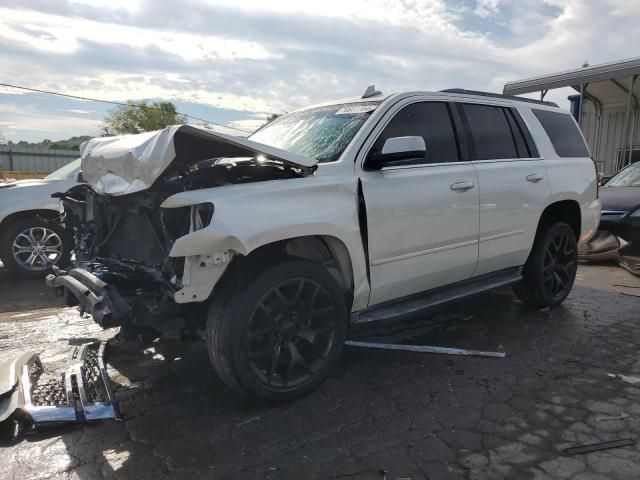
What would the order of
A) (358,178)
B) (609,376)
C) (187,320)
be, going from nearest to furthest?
(187,320), (358,178), (609,376)

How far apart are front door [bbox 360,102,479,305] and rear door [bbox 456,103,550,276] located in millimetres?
165

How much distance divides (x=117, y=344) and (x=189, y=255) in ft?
6.66

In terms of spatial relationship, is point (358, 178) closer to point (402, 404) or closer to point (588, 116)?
point (402, 404)

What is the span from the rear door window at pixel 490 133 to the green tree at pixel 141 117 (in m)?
36.4

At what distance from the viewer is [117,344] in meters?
4.38

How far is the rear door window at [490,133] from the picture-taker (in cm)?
446

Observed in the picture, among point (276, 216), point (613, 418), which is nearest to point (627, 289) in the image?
point (613, 418)

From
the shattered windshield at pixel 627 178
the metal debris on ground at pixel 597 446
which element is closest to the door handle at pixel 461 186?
the metal debris on ground at pixel 597 446

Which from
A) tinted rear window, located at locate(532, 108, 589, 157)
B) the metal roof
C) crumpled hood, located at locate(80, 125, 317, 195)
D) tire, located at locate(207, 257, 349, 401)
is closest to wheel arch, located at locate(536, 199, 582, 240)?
tinted rear window, located at locate(532, 108, 589, 157)

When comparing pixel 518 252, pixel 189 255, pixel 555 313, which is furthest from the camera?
pixel 555 313

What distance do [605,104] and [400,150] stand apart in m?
14.5

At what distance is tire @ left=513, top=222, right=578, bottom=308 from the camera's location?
198 inches

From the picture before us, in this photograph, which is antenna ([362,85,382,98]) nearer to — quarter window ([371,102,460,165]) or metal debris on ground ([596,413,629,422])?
quarter window ([371,102,460,165])

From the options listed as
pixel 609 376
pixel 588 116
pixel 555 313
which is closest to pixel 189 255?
pixel 609 376
